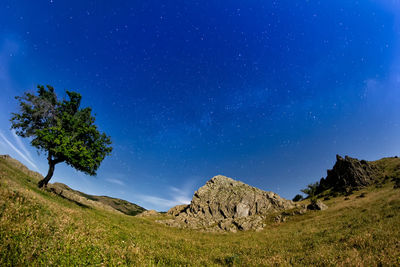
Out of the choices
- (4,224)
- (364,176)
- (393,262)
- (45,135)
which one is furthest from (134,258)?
(364,176)

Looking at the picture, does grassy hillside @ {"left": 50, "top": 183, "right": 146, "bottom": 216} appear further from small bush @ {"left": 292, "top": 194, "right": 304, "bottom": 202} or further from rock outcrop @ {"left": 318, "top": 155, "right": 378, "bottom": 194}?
small bush @ {"left": 292, "top": 194, "right": 304, "bottom": 202}

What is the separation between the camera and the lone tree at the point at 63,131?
19.5m

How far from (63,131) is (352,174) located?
83.9 metres

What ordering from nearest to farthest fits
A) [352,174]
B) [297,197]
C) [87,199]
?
[87,199]
[352,174]
[297,197]

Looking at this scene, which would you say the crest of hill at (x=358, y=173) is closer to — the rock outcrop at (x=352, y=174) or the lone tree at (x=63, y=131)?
the rock outcrop at (x=352, y=174)

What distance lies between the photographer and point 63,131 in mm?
20016

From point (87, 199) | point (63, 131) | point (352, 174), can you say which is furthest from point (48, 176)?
point (352, 174)

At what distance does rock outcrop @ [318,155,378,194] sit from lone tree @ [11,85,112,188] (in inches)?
2907

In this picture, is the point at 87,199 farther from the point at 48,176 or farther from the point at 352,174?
the point at 352,174

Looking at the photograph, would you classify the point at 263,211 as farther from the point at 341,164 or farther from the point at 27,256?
the point at 27,256

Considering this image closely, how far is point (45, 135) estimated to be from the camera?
1902 centimetres

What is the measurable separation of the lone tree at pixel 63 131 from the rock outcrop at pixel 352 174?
73850 mm

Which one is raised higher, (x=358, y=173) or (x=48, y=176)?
(x=358, y=173)

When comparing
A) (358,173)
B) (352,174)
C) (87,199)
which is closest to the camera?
(87,199)
